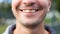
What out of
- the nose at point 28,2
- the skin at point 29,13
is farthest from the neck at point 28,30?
the nose at point 28,2

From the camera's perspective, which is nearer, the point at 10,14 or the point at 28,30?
the point at 28,30

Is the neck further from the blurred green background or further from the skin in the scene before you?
the blurred green background

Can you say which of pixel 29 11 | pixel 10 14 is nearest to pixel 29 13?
pixel 29 11

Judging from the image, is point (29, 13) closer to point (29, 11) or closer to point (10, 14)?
point (29, 11)

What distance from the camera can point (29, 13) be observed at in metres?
0.86

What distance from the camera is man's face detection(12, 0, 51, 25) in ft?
2.78

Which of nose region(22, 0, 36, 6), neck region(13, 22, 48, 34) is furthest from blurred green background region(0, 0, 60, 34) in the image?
nose region(22, 0, 36, 6)

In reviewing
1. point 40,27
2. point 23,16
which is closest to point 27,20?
point 23,16

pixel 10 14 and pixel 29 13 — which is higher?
pixel 29 13

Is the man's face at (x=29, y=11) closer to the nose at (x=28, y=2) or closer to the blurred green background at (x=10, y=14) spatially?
the nose at (x=28, y=2)

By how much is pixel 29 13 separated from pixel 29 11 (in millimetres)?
11

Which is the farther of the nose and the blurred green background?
the blurred green background

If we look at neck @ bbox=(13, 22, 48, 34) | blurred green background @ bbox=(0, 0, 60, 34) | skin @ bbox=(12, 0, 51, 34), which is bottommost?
blurred green background @ bbox=(0, 0, 60, 34)

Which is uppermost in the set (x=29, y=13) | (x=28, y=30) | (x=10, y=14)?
(x=29, y=13)
